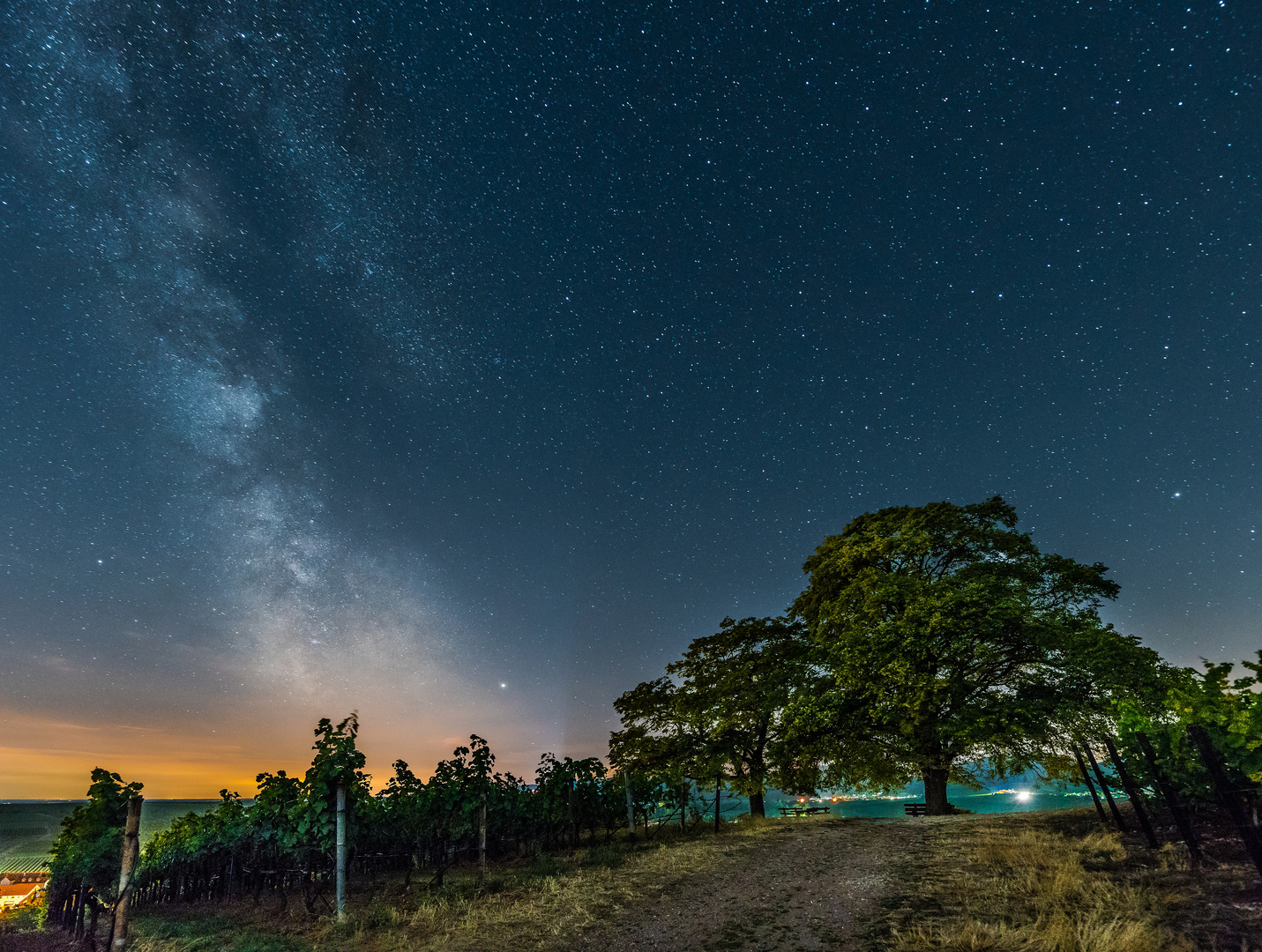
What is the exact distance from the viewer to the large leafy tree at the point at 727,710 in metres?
23.4

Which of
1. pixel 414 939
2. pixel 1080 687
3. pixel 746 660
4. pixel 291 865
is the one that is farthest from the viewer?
pixel 746 660

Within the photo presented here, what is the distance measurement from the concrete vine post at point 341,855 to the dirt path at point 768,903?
247 inches

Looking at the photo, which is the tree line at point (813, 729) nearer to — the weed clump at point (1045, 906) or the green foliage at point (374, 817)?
the green foliage at point (374, 817)

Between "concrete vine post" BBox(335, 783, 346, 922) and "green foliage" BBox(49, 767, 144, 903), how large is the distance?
566cm

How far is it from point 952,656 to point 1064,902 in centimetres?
1302

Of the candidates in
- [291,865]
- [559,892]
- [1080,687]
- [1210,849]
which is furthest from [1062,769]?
[291,865]

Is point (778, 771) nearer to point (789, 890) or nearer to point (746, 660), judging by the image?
point (746, 660)

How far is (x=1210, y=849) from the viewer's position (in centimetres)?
1157

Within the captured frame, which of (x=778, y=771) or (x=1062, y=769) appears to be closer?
(x=1062, y=769)

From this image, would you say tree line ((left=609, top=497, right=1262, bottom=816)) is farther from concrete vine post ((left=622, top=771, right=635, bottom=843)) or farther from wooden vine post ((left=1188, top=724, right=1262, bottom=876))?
wooden vine post ((left=1188, top=724, right=1262, bottom=876))

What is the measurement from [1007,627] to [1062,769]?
571 centimetres

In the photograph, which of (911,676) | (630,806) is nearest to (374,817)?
(630,806)

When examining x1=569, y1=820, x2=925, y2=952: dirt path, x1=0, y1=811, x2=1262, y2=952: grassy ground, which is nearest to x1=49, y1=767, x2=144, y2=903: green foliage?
x1=0, y1=811, x2=1262, y2=952: grassy ground

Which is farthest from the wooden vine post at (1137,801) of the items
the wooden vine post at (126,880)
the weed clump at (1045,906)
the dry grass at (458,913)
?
the wooden vine post at (126,880)
